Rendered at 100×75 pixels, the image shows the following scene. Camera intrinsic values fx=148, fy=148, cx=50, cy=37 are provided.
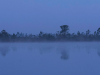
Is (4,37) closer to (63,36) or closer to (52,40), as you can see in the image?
(52,40)

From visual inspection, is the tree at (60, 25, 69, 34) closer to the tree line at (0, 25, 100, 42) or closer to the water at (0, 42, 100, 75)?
the tree line at (0, 25, 100, 42)

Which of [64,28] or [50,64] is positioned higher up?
[64,28]

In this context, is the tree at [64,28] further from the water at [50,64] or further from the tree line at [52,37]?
the water at [50,64]

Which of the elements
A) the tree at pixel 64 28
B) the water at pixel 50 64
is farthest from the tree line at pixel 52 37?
the water at pixel 50 64

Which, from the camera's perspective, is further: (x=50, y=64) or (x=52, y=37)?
(x=52, y=37)

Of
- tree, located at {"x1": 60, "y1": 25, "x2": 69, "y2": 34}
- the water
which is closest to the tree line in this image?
tree, located at {"x1": 60, "y1": 25, "x2": 69, "y2": 34}

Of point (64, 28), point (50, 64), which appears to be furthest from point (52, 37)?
point (50, 64)

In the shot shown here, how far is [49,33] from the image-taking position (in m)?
15.3

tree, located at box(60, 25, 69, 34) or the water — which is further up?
tree, located at box(60, 25, 69, 34)

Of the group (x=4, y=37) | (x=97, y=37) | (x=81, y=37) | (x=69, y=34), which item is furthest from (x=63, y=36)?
(x=4, y=37)

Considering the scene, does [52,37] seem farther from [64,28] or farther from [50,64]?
[50,64]

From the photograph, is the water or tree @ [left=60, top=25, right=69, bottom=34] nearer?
the water

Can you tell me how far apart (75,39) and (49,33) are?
9.58 ft

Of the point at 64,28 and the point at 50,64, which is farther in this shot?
the point at 64,28
